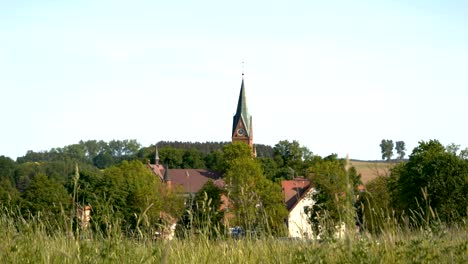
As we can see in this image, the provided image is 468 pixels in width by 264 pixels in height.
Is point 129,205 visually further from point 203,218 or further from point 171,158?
point 171,158

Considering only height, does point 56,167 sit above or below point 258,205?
above

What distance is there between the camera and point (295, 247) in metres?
6.57

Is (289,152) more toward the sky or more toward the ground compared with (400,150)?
more toward the sky

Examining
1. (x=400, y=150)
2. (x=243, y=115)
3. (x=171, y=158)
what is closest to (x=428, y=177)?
(x=400, y=150)

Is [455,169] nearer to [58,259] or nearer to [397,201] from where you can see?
[397,201]

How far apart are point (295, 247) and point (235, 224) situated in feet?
6.55

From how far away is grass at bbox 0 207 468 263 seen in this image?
211 inches

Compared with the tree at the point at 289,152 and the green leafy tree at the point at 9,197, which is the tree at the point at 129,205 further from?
the tree at the point at 289,152

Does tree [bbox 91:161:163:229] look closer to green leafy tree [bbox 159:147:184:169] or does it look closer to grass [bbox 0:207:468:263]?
grass [bbox 0:207:468:263]

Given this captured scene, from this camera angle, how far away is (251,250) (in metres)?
6.70

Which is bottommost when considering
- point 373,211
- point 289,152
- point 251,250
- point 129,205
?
point 251,250

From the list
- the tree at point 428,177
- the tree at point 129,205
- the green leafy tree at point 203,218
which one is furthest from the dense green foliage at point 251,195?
the tree at point 428,177

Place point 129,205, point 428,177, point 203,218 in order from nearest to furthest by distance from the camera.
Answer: point 203,218
point 129,205
point 428,177

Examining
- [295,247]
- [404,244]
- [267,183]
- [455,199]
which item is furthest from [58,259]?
[267,183]
